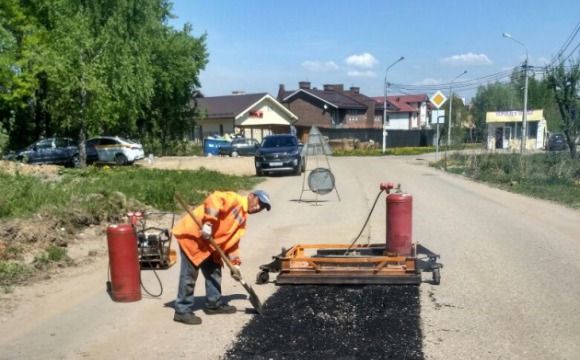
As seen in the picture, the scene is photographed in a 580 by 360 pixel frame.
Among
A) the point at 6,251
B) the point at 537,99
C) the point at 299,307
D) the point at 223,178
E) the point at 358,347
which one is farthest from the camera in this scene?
the point at 537,99

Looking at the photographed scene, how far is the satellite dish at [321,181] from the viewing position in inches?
631

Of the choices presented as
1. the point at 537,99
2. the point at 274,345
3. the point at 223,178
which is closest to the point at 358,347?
the point at 274,345

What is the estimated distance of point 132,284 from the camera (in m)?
7.05

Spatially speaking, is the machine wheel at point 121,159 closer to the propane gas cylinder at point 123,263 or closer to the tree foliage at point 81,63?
the tree foliage at point 81,63

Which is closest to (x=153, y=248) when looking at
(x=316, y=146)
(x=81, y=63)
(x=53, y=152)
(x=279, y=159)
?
(x=316, y=146)

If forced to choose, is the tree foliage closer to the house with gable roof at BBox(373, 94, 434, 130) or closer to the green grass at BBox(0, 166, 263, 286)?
the green grass at BBox(0, 166, 263, 286)

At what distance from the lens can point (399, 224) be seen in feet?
27.3

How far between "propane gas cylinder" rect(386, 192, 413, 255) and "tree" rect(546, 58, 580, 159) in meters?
19.0

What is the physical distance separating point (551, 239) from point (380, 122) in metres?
79.3

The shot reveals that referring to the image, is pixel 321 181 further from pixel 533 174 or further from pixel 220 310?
pixel 533 174

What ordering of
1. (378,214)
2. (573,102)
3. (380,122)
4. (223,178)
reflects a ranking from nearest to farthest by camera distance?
(378,214) → (223,178) → (573,102) → (380,122)

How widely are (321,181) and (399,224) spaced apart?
307 inches

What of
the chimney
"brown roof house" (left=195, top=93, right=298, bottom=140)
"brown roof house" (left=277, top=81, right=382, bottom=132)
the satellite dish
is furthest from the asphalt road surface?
the chimney

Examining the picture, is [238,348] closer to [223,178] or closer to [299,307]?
[299,307]
